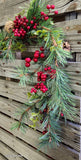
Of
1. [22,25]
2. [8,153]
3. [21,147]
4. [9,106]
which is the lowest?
[8,153]

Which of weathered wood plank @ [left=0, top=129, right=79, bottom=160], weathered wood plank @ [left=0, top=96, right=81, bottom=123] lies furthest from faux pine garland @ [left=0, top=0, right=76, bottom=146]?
weathered wood plank @ [left=0, top=96, right=81, bottom=123]

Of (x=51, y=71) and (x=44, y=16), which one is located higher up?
(x=44, y=16)

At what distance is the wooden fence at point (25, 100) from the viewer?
1.94 feet

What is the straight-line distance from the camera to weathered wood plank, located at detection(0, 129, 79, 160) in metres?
0.70

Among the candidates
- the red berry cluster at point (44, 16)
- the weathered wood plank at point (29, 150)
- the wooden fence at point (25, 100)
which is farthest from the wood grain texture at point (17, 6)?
the weathered wood plank at point (29, 150)

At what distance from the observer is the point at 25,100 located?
0.86 m

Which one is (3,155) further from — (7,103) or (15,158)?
(7,103)

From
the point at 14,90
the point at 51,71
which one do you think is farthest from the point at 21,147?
the point at 51,71

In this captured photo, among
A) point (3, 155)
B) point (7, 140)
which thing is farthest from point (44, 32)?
point (3, 155)

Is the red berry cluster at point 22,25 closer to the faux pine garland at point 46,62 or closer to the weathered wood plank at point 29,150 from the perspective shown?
the faux pine garland at point 46,62

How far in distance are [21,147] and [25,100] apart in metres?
0.39

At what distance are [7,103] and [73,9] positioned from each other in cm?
76

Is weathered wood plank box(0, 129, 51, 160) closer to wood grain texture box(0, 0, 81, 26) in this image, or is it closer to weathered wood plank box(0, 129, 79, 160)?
weathered wood plank box(0, 129, 79, 160)

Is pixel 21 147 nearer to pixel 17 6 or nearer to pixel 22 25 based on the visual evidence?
pixel 22 25
